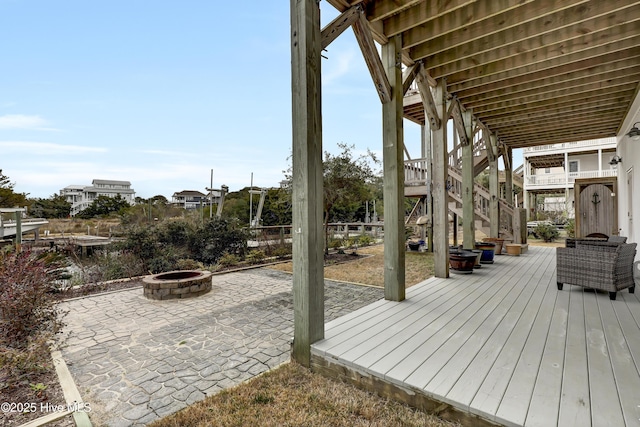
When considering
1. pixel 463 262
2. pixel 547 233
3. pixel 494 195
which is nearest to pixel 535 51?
pixel 463 262

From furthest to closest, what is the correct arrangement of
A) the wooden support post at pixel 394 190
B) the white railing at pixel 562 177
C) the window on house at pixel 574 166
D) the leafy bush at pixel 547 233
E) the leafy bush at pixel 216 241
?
the window on house at pixel 574 166 → the white railing at pixel 562 177 → the leafy bush at pixel 547 233 → the leafy bush at pixel 216 241 → the wooden support post at pixel 394 190

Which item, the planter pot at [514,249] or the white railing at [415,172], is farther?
the white railing at [415,172]

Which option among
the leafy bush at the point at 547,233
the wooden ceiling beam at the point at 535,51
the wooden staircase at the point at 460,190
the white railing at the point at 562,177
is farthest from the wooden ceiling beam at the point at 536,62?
the white railing at the point at 562,177

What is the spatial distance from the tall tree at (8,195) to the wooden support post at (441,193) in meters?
22.0

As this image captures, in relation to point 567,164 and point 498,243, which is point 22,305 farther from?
point 567,164

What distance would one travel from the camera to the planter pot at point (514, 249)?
7781 mm

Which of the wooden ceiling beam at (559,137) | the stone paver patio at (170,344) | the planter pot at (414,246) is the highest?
the wooden ceiling beam at (559,137)

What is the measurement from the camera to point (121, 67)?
1048 cm

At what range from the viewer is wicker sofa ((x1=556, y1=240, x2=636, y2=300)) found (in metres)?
3.65

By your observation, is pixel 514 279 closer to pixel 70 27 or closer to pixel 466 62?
pixel 466 62

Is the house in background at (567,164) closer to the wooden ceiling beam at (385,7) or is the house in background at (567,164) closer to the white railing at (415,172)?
the white railing at (415,172)

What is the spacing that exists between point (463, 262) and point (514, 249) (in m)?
3.56

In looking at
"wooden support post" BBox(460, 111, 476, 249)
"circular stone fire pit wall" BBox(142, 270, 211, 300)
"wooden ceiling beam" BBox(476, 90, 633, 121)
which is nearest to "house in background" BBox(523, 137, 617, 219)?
"wooden ceiling beam" BBox(476, 90, 633, 121)

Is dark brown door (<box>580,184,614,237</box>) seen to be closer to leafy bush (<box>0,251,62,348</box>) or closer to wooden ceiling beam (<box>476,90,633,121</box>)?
wooden ceiling beam (<box>476,90,633,121</box>)
